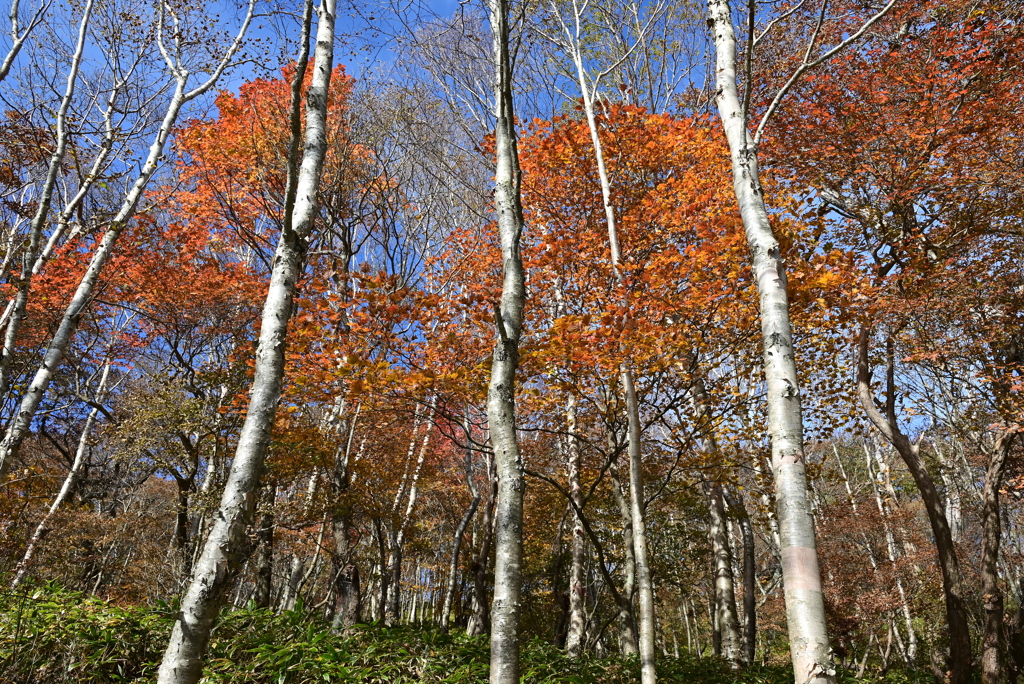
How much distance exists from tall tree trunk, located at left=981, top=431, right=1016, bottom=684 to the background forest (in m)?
0.06

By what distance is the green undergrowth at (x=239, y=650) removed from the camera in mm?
4172

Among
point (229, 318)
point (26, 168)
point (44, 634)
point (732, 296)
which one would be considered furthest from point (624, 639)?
point (26, 168)

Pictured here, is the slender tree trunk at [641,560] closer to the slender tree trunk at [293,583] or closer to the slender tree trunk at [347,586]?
the slender tree trunk at [347,586]

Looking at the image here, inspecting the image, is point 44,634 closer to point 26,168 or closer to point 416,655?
point 416,655

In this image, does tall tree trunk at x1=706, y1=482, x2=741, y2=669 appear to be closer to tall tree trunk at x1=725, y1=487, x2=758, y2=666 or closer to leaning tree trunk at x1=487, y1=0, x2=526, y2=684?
tall tree trunk at x1=725, y1=487, x2=758, y2=666

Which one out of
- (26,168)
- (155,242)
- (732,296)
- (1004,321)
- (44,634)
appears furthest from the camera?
(155,242)

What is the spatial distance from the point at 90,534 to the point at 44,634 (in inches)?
323

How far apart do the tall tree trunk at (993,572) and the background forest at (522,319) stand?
0.20 ft

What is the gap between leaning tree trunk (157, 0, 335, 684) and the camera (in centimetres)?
247

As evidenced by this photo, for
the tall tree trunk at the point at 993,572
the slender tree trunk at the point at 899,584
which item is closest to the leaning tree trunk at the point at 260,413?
the tall tree trunk at the point at 993,572

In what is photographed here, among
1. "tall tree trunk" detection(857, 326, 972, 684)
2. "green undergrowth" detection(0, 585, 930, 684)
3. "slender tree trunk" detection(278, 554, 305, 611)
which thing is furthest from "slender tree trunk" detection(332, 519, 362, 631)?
Result: "tall tree trunk" detection(857, 326, 972, 684)

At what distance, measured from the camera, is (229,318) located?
38.5 feet

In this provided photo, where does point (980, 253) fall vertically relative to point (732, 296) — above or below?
above

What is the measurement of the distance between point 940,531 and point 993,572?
1263 millimetres
